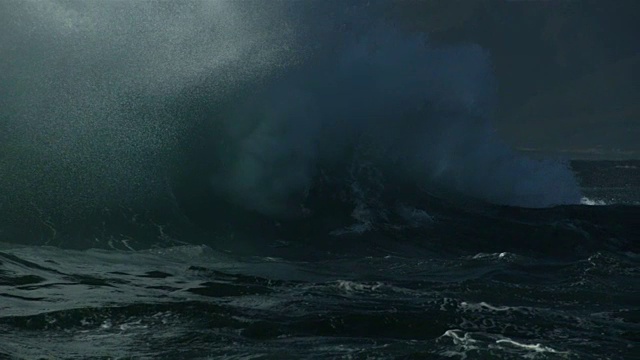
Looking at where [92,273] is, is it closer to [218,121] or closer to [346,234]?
[346,234]

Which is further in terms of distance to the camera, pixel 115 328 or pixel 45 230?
pixel 45 230

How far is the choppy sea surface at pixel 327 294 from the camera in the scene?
10578 mm

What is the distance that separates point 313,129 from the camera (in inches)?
1062

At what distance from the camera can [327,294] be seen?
45.0 ft

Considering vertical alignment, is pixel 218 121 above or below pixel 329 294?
above

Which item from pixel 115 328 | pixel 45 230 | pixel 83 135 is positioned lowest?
pixel 115 328

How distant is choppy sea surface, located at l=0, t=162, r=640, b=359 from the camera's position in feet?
34.7

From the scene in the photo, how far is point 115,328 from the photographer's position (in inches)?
441

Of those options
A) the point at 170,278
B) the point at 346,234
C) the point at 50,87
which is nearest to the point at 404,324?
the point at 170,278

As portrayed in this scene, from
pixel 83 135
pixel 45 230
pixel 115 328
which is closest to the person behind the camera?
pixel 115 328

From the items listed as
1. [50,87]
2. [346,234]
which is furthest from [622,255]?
[50,87]

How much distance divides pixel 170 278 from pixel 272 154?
10.3m

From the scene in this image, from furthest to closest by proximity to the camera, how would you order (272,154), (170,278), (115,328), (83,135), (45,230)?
(272,154) → (83,135) → (45,230) → (170,278) → (115,328)

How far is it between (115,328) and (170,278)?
3.73 m
